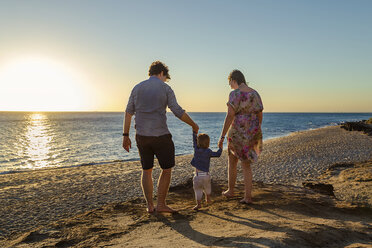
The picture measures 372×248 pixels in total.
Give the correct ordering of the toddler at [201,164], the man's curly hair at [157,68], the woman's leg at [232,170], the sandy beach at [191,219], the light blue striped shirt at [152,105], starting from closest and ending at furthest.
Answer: the sandy beach at [191,219]
the light blue striped shirt at [152,105]
the man's curly hair at [157,68]
the toddler at [201,164]
the woman's leg at [232,170]

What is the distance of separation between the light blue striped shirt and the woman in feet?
3.40

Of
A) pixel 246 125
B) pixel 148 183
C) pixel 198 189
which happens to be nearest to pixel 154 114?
pixel 148 183

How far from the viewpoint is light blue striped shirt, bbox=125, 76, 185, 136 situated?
4.00m

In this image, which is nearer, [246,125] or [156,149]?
[156,149]

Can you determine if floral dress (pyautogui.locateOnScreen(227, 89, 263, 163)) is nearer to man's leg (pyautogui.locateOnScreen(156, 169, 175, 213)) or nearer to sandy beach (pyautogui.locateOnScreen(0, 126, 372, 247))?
sandy beach (pyautogui.locateOnScreen(0, 126, 372, 247))

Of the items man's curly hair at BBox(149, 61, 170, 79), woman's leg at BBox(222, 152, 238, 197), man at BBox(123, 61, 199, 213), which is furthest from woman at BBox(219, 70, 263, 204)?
man's curly hair at BBox(149, 61, 170, 79)

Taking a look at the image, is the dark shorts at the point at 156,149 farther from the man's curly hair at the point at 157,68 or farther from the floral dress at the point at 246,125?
the floral dress at the point at 246,125

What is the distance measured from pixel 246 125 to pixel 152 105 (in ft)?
5.50

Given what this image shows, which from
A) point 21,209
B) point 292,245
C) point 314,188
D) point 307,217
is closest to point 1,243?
point 21,209

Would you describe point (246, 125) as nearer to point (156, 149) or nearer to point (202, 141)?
point (202, 141)

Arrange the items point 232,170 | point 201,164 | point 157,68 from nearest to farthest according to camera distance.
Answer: point 157,68 → point 201,164 → point 232,170

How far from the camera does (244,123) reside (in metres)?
4.55

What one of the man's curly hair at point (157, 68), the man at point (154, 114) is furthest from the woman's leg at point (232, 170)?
the man's curly hair at point (157, 68)

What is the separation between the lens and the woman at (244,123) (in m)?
4.48
